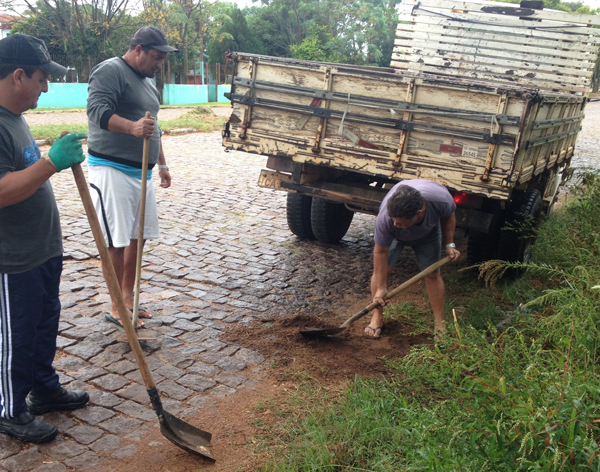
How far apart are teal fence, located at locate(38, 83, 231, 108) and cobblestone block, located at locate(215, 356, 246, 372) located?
18.2m

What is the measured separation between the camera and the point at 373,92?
507 centimetres

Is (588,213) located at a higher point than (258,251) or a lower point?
higher

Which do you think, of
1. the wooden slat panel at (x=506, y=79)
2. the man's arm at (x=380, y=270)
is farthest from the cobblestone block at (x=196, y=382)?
the wooden slat panel at (x=506, y=79)

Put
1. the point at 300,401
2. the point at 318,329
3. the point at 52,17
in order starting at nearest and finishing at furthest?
the point at 300,401, the point at 318,329, the point at 52,17

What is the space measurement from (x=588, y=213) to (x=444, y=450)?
12.5 ft

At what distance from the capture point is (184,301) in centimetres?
498

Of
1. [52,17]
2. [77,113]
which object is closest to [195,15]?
[52,17]

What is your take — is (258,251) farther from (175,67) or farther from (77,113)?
(175,67)

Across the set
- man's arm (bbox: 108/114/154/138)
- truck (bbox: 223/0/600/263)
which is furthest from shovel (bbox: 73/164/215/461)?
truck (bbox: 223/0/600/263)

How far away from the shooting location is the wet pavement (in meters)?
3.20

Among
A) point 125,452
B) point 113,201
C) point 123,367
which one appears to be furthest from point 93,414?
point 113,201

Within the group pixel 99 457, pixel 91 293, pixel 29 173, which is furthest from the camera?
pixel 91 293

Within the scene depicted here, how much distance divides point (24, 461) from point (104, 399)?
64cm

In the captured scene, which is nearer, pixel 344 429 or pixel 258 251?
pixel 344 429
